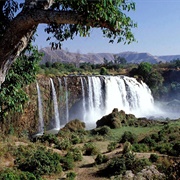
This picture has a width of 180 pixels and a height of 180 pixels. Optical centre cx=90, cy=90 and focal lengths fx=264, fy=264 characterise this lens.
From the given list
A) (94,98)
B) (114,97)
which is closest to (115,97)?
(114,97)

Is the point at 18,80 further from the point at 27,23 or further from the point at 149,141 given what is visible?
the point at 149,141

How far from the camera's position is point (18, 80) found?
757 centimetres

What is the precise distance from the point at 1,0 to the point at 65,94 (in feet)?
76.5

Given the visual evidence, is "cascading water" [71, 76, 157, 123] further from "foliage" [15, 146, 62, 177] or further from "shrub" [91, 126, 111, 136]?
"foliage" [15, 146, 62, 177]

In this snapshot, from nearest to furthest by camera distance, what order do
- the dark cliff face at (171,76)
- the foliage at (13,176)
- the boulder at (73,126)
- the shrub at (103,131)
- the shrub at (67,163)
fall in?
the foliage at (13,176)
the shrub at (67,163)
the shrub at (103,131)
the boulder at (73,126)
the dark cliff face at (171,76)

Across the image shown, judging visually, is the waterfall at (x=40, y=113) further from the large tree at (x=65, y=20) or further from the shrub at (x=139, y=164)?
the large tree at (x=65, y=20)

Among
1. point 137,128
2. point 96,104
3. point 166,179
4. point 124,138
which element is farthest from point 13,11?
point 96,104

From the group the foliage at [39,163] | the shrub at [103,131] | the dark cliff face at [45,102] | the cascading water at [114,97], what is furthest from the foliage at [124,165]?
the cascading water at [114,97]

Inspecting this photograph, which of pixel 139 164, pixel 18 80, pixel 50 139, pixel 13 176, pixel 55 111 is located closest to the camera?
pixel 18 80

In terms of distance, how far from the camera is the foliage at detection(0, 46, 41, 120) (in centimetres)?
703

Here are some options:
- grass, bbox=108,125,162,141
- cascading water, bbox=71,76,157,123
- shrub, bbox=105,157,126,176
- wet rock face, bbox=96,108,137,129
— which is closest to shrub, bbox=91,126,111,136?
grass, bbox=108,125,162,141

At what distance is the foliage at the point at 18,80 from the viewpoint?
277 inches

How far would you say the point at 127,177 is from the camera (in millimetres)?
9180

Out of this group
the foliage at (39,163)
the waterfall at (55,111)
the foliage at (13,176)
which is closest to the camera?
the foliage at (13,176)
